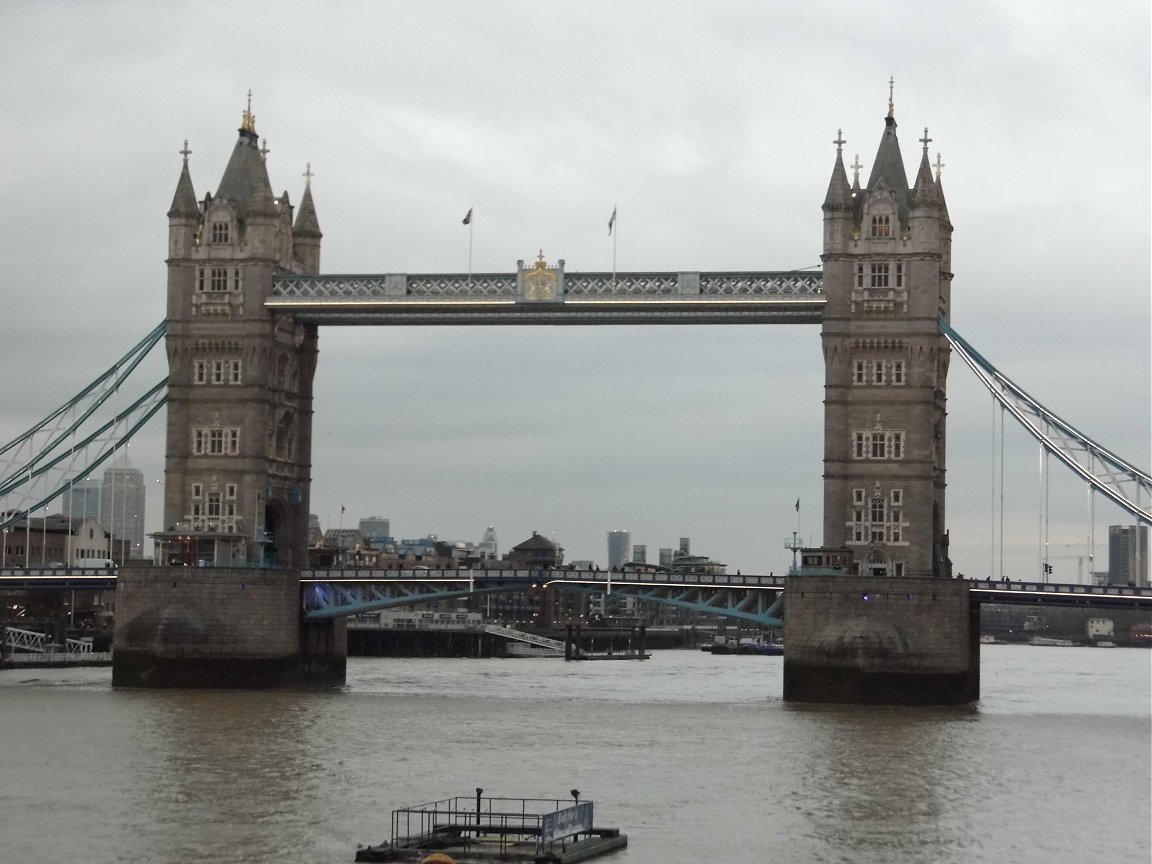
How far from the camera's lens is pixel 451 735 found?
7762 centimetres

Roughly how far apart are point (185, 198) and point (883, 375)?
120 feet

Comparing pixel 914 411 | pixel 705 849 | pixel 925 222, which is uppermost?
pixel 925 222


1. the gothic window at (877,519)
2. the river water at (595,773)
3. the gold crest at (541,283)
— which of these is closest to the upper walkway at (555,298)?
the gold crest at (541,283)

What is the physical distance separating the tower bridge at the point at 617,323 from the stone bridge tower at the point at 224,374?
4.0 inches

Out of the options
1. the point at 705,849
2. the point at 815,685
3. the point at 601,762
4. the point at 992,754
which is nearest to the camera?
the point at 705,849

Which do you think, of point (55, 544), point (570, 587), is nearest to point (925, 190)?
point (570, 587)

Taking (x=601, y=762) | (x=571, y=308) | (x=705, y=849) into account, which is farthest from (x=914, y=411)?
(x=705, y=849)

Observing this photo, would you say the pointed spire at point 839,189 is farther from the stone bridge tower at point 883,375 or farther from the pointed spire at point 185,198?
the pointed spire at point 185,198

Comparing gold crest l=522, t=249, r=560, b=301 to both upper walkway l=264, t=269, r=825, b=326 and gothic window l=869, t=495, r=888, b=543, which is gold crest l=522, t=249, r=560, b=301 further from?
gothic window l=869, t=495, r=888, b=543

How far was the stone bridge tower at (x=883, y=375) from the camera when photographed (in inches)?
3885

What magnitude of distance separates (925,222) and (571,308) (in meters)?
17.2

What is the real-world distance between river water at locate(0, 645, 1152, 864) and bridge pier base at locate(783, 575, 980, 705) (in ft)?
6.98

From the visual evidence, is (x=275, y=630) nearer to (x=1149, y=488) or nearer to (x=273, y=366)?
(x=273, y=366)

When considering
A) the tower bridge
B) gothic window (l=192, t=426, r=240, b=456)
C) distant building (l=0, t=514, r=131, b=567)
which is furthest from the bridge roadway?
distant building (l=0, t=514, r=131, b=567)
